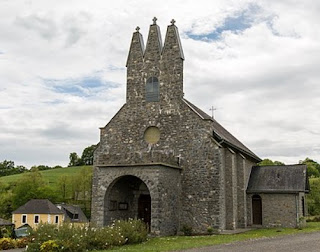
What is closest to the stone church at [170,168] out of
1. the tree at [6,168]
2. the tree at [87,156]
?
the tree at [87,156]

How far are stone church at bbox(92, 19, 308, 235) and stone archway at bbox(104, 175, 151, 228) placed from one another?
2.5 inches

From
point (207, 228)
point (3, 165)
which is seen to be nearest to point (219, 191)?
point (207, 228)

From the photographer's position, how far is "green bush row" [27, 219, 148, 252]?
16.4 metres

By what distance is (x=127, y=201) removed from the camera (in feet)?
88.7

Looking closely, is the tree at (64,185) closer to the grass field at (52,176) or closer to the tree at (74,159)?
the grass field at (52,176)

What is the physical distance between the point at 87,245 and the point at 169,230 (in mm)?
7234

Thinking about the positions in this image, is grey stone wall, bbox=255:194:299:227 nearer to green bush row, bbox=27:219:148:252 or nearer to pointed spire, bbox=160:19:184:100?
pointed spire, bbox=160:19:184:100

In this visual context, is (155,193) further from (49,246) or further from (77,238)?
(49,246)

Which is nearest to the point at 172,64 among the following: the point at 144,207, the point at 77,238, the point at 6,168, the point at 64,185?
the point at 144,207

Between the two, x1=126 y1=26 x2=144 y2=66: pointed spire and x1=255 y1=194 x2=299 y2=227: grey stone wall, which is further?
x1=255 y1=194 x2=299 y2=227: grey stone wall

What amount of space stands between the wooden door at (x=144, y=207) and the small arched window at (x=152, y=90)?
6.57 meters

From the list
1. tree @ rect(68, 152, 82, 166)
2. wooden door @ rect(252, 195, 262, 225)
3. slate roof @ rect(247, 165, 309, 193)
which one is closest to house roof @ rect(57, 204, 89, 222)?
slate roof @ rect(247, 165, 309, 193)

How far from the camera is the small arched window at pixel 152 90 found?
27.5m

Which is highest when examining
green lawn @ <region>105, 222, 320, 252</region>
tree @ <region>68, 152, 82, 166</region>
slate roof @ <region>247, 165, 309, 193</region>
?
tree @ <region>68, 152, 82, 166</region>
